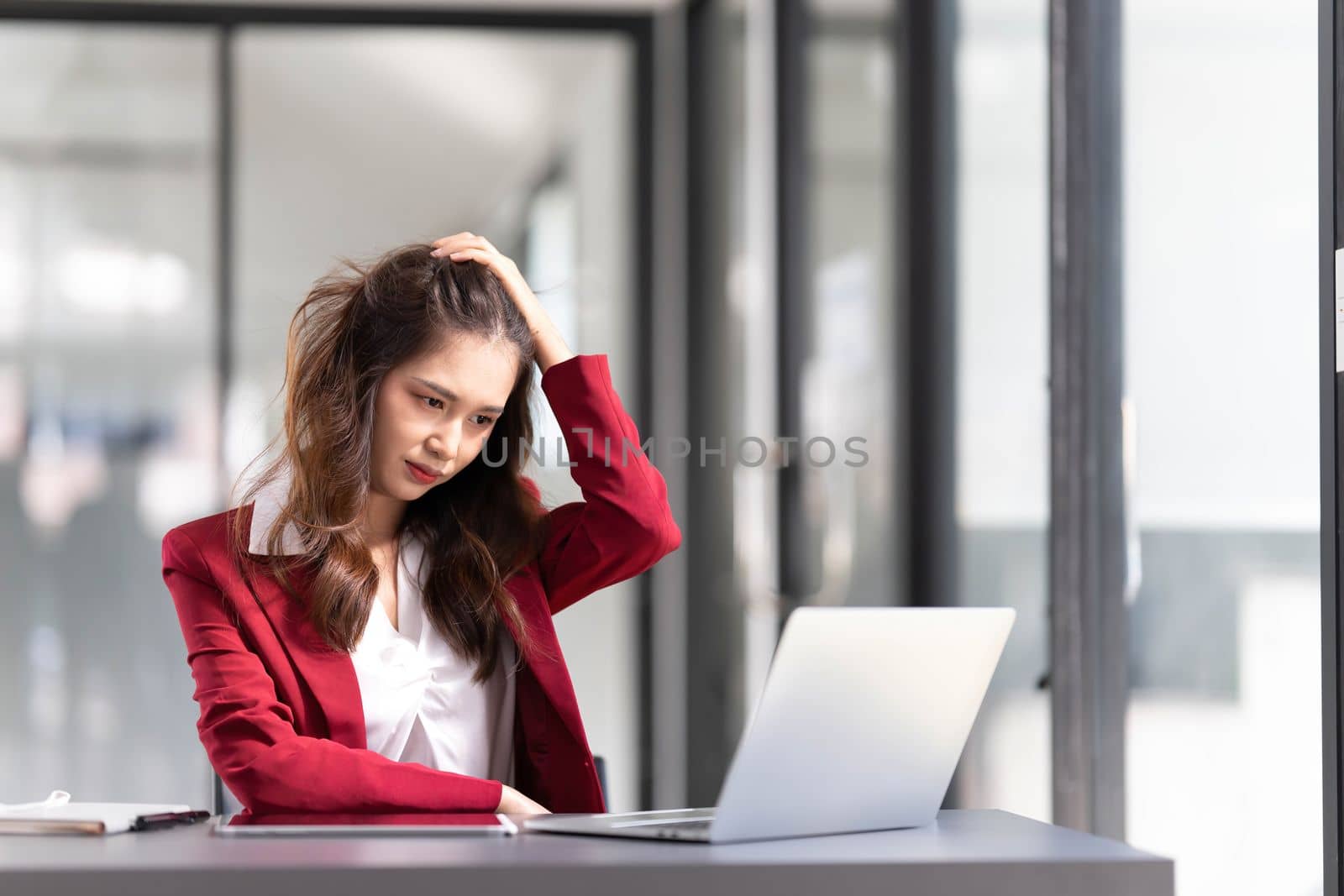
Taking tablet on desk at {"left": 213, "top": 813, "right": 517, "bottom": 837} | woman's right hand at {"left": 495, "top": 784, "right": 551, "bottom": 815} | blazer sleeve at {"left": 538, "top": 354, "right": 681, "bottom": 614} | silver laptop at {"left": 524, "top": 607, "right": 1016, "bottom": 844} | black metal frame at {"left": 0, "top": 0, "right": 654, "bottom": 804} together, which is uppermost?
black metal frame at {"left": 0, "top": 0, "right": 654, "bottom": 804}

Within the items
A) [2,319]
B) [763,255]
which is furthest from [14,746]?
[763,255]

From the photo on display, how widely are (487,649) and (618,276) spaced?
2.13 metres

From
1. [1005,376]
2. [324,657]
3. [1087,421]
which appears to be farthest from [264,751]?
[1005,376]

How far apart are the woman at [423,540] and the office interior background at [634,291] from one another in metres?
0.79

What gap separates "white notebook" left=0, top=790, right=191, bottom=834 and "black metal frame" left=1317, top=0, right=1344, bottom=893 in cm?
109

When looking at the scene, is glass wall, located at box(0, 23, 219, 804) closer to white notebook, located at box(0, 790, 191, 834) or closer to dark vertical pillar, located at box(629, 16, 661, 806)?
dark vertical pillar, located at box(629, 16, 661, 806)

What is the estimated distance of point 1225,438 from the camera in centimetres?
171

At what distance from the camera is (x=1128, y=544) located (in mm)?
1922

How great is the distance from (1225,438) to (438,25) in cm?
250

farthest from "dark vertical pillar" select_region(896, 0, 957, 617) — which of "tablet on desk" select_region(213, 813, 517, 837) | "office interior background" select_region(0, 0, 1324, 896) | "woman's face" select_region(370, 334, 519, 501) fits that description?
"tablet on desk" select_region(213, 813, 517, 837)

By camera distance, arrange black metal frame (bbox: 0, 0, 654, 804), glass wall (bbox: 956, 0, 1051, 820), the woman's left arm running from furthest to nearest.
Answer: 1. black metal frame (bbox: 0, 0, 654, 804)
2. glass wall (bbox: 956, 0, 1051, 820)
3. the woman's left arm

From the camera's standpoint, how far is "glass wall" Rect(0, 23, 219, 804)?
11.1 ft

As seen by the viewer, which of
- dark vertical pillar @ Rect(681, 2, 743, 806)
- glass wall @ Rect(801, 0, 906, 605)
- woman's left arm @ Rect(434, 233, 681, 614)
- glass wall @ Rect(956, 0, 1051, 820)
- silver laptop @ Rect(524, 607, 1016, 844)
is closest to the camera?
silver laptop @ Rect(524, 607, 1016, 844)

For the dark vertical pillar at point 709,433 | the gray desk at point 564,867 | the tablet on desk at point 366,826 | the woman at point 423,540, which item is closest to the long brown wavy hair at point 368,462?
the woman at point 423,540
